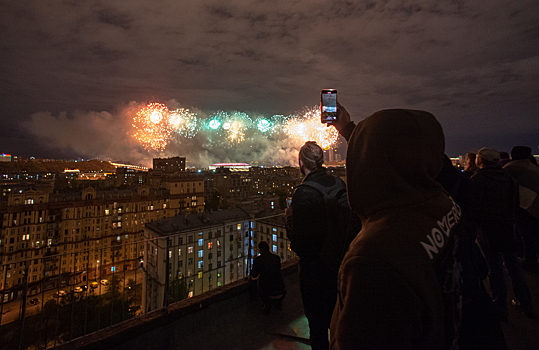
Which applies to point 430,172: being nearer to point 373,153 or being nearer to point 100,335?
point 373,153

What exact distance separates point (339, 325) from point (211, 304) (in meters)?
3.27

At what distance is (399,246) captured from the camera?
0.82 m

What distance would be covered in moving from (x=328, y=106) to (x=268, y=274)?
2.66 meters

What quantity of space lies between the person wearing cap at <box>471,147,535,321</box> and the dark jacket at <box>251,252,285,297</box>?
284cm

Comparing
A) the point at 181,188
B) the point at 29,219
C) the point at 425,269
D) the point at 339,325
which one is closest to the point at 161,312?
the point at 339,325

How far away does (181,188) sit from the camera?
187ft

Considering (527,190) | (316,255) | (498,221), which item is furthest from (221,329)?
(527,190)

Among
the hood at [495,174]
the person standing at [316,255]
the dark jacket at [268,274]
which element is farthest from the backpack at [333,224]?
the hood at [495,174]

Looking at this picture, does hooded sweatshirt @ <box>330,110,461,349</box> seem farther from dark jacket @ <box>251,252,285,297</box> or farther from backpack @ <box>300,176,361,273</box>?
dark jacket @ <box>251,252,285,297</box>

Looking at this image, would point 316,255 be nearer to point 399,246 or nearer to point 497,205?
point 399,246

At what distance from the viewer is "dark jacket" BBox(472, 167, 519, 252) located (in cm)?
323

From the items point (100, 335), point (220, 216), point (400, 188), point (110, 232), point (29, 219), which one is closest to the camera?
point (400, 188)

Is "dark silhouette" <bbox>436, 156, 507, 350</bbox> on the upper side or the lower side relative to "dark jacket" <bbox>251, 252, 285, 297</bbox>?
upper

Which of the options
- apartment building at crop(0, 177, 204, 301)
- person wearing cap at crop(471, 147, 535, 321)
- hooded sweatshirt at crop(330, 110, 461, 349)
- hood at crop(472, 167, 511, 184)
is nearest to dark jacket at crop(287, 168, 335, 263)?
hooded sweatshirt at crop(330, 110, 461, 349)
